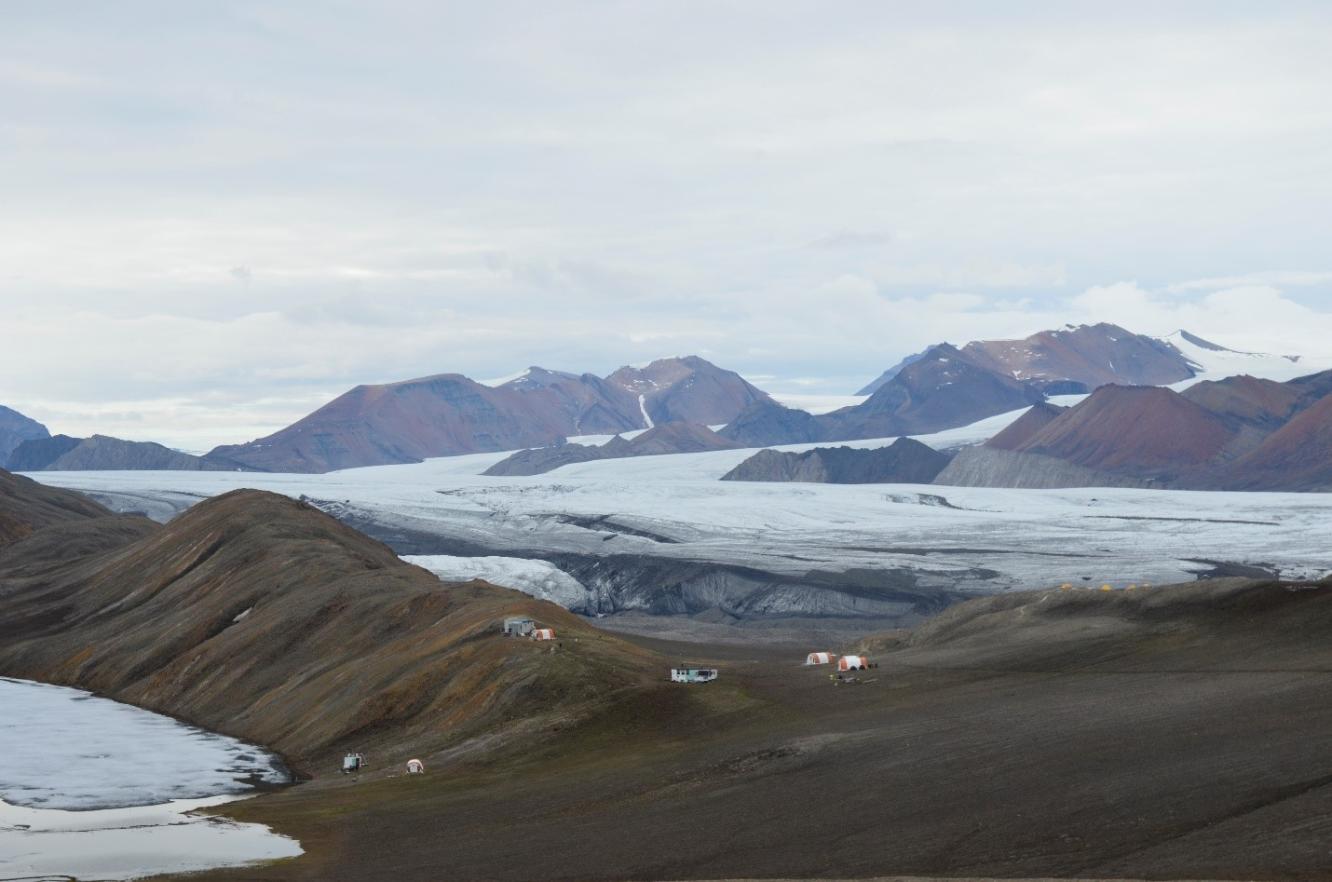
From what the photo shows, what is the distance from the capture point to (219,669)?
3846 inches

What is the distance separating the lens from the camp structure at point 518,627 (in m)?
78.2

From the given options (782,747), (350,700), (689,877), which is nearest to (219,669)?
(350,700)

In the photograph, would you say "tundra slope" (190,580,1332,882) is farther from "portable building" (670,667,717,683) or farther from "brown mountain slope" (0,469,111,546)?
"brown mountain slope" (0,469,111,546)

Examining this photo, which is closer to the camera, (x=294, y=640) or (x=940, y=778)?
(x=940, y=778)

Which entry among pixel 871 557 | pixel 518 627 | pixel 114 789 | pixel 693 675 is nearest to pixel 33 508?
pixel 871 557

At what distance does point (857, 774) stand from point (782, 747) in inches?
203

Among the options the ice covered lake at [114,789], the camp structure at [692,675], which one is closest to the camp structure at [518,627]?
the camp structure at [692,675]

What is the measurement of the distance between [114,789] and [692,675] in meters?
25.7

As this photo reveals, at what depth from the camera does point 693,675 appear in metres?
70.1

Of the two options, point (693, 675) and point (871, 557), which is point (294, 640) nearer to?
point (693, 675)

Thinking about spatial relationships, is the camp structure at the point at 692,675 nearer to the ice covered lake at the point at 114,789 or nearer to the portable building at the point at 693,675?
the portable building at the point at 693,675

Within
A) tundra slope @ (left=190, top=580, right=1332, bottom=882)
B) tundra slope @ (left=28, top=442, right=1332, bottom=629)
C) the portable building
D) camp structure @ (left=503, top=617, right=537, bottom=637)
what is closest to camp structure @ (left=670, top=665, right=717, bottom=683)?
the portable building

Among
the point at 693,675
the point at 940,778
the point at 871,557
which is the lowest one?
the point at 940,778

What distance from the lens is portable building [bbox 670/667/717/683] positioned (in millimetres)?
69375
